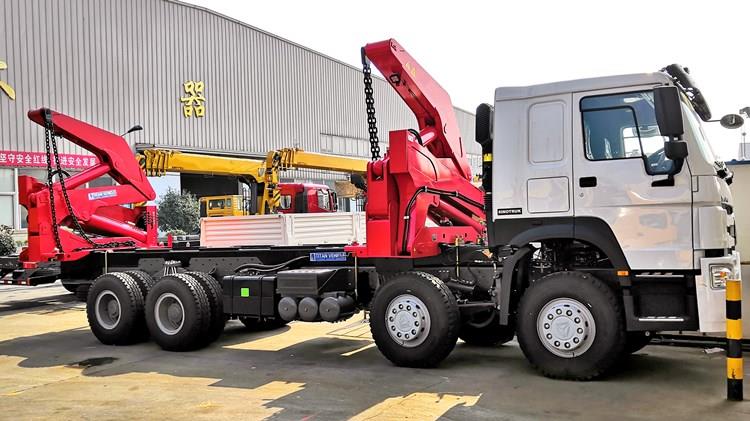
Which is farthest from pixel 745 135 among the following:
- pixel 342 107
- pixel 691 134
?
pixel 342 107

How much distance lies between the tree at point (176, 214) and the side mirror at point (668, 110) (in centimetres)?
2979

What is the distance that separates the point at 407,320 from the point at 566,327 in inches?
63.9

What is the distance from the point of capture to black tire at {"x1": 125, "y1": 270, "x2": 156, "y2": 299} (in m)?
8.99

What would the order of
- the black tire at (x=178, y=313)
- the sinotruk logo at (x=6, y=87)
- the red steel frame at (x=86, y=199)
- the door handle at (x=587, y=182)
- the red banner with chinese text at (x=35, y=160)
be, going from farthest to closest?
the red banner with chinese text at (x=35, y=160) < the sinotruk logo at (x=6, y=87) < the red steel frame at (x=86, y=199) < the black tire at (x=178, y=313) < the door handle at (x=587, y=182)

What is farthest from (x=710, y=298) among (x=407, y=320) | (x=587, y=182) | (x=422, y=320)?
(x=407, y=320)

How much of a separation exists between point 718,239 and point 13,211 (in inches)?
965

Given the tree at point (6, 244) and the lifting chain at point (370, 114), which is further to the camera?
the tree at point (6, 244)

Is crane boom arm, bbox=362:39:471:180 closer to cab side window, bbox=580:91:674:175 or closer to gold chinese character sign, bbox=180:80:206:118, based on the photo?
cab side window, bbox=580:91:674:175

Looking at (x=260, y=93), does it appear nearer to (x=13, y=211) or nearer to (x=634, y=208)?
(x=13, y=211)

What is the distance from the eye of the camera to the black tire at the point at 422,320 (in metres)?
6.69

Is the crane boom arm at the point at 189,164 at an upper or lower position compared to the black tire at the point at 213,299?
upper

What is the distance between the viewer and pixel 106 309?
29.5 feet

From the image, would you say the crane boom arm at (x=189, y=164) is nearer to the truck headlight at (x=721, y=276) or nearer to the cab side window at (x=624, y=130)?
the cab side window at (x=624, y=130)

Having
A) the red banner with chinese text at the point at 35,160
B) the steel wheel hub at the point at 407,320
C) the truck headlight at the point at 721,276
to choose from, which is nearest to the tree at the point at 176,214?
the red banner with chinese text at the point at 35,160
